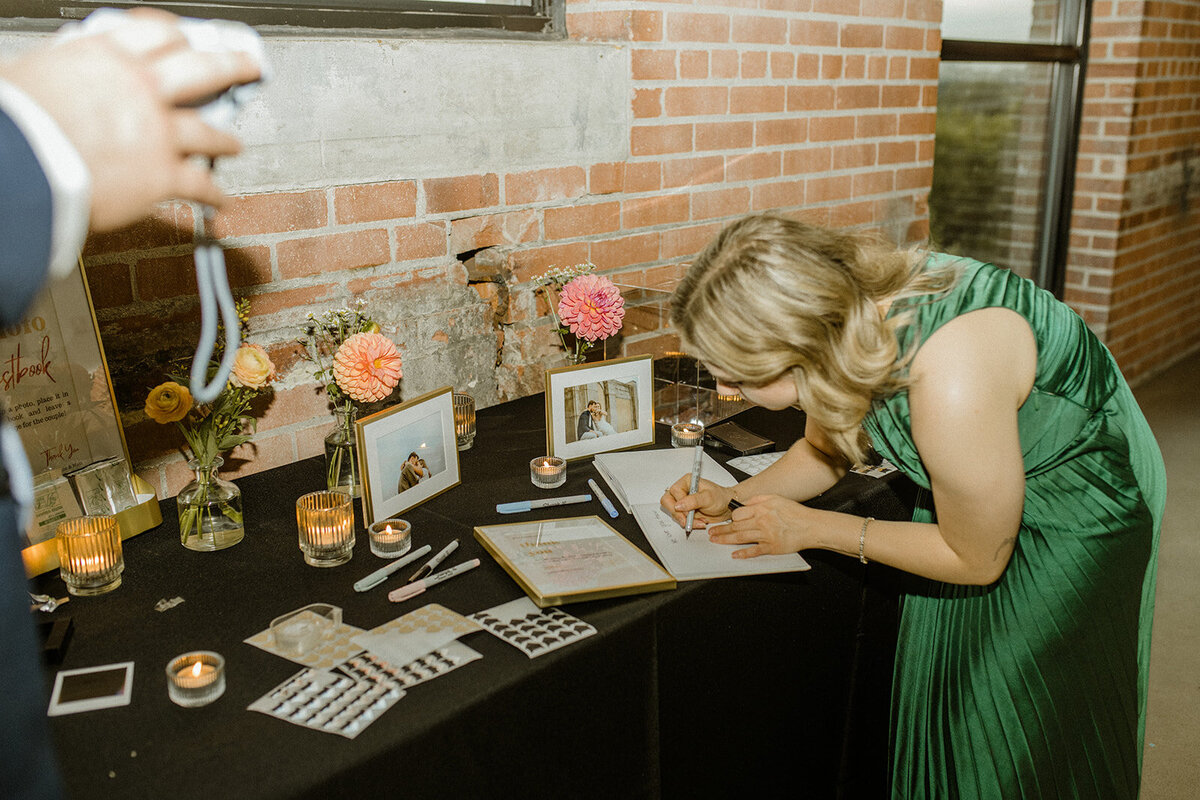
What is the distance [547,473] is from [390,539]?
363 millimetres

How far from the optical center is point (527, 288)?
211 cm

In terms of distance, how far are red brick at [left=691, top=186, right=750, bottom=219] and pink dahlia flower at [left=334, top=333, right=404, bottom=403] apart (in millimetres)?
1230

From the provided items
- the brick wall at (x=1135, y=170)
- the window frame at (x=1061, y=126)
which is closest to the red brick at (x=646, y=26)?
the window frame at (x=1061, y=126)

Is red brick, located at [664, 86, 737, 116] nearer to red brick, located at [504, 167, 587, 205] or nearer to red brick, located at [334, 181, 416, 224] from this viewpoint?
red brick, located at [504, 167, 587, 205]

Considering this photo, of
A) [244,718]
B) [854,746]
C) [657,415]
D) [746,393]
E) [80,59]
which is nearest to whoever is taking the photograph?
[80,59]

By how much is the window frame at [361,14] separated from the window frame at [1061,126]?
257 centimetres

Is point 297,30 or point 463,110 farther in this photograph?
point 463,110

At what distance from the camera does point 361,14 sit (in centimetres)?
177

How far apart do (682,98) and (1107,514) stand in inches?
56.5

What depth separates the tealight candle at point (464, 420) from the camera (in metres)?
1.80

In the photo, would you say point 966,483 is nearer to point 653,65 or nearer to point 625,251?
point 625,251

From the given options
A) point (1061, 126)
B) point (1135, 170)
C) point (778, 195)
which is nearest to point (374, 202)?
point (778, 195)

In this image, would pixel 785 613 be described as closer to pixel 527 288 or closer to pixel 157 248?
pixel 527 288

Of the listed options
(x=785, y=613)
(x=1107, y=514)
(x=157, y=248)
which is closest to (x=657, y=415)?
(x=785, y=613)
